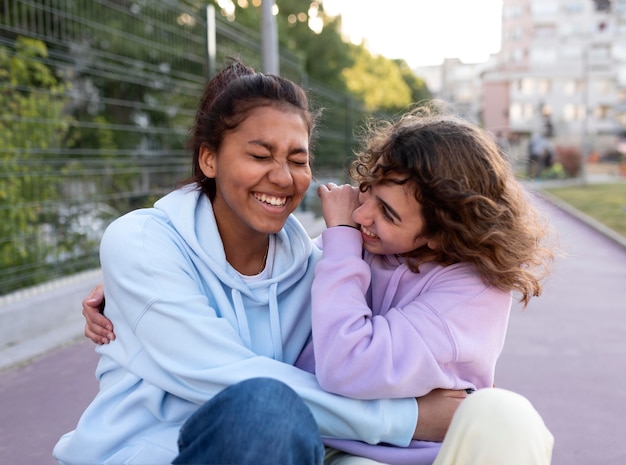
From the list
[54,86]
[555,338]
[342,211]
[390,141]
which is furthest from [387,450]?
[54,86]

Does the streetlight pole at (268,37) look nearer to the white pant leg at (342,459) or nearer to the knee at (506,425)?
the white pant leg at (342,459)

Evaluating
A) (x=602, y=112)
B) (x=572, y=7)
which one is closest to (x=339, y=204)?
(x=572, y=7)

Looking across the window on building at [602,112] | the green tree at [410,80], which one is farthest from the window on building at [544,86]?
the green tree at [410,80]

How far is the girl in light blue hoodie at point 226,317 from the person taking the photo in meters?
1.58

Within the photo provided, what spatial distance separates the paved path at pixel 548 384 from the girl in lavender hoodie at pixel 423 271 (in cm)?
64

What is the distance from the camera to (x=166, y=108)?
258 inches

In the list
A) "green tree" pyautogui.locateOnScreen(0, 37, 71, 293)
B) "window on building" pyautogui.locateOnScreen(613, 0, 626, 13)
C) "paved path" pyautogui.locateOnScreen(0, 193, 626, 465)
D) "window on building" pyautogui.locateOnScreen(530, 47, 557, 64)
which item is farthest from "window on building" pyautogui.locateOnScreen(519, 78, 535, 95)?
"green tree" pyautogui.locateOnScreen(0, 37, 71, 293)

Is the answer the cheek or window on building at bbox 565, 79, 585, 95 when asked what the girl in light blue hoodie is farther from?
window on building at bbox 565, 79, 585, 95

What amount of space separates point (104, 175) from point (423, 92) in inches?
2161

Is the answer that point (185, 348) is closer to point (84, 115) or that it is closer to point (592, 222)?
point (84, 115)

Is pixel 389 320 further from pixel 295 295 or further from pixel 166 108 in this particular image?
pixel 166 108

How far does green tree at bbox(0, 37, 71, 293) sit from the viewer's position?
4.54 m

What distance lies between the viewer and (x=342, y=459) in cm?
Result: 185

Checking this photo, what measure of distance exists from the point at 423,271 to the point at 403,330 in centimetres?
28
